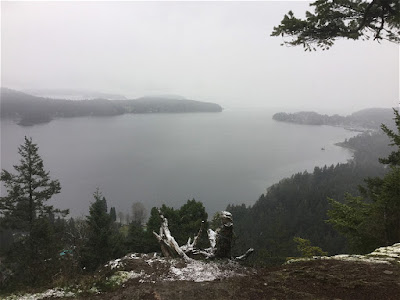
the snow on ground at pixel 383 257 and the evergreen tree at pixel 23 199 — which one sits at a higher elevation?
the snow on ground at pixel 383 257

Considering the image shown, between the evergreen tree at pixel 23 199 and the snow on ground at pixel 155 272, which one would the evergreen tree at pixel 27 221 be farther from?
the snow on ground at pixel 155 272

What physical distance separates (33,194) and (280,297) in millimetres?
17154

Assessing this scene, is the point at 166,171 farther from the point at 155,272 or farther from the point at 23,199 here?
the point at 155,272

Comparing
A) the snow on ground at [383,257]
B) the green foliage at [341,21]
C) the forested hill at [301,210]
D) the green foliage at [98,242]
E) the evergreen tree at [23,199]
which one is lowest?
the forested hill at [301,210]

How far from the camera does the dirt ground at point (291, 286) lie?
4.90m

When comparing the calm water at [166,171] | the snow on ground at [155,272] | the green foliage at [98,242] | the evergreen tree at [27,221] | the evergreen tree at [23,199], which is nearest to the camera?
the snow on ground at [155,272]

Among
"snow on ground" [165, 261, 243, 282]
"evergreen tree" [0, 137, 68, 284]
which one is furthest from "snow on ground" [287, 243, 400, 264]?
"evergreen tree" [0, 137, 68, 284]

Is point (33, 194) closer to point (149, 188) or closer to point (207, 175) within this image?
point (149, 188)

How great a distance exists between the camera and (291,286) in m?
5.34

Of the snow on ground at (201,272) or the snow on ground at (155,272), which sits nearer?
the snow on ground at (155,272)

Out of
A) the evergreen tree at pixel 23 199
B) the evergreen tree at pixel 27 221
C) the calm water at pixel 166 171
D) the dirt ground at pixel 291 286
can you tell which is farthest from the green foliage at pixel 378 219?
the calm water at pixel 166 171

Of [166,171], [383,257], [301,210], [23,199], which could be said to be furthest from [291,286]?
[166,171]

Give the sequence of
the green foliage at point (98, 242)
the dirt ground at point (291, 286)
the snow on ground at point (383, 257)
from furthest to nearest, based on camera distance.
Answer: the green foliage at point (98, 242), the snow on ground at point (383, 257), the dirt ground at point (291, 286)

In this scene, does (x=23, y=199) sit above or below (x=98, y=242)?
above
